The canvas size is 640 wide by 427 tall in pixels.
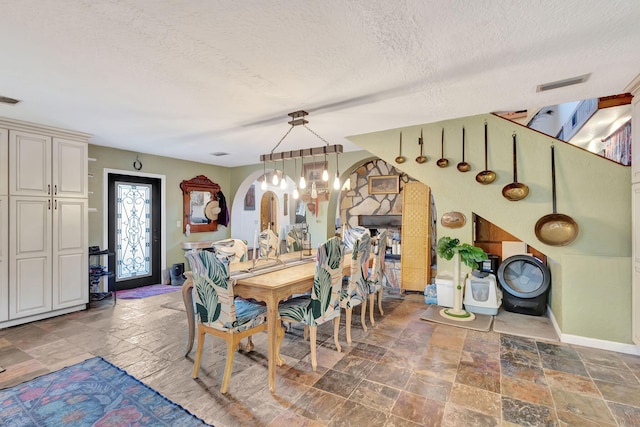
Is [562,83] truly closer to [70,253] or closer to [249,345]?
[249,345]

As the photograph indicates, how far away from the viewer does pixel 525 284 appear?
3.80m

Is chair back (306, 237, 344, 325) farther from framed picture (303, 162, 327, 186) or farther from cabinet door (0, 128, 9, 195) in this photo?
cabinet door (0, 128, 9, 195)

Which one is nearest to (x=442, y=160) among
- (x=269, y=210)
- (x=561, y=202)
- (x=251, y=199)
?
(x=561, y=202)

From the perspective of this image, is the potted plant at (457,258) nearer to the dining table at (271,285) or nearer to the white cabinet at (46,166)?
the dining table at (271,285)

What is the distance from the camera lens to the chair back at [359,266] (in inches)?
118

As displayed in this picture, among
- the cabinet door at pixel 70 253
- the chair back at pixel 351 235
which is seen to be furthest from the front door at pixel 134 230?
the chair back at pixel 351 235

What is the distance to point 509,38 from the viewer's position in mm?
1927

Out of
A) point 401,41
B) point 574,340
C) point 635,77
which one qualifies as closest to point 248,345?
point 401,41

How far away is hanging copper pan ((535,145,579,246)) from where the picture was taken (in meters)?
3.10

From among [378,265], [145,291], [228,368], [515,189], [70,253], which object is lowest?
[145,291]

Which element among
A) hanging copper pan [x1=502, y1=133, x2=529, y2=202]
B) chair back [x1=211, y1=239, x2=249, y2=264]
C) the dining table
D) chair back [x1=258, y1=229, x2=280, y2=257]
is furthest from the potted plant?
chair back [x1=211, y1=239, x2=249, y2=264]

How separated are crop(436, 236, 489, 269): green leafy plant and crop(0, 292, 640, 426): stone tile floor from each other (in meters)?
0.80

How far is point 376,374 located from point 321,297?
738mm

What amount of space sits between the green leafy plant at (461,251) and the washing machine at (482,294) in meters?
0.24
